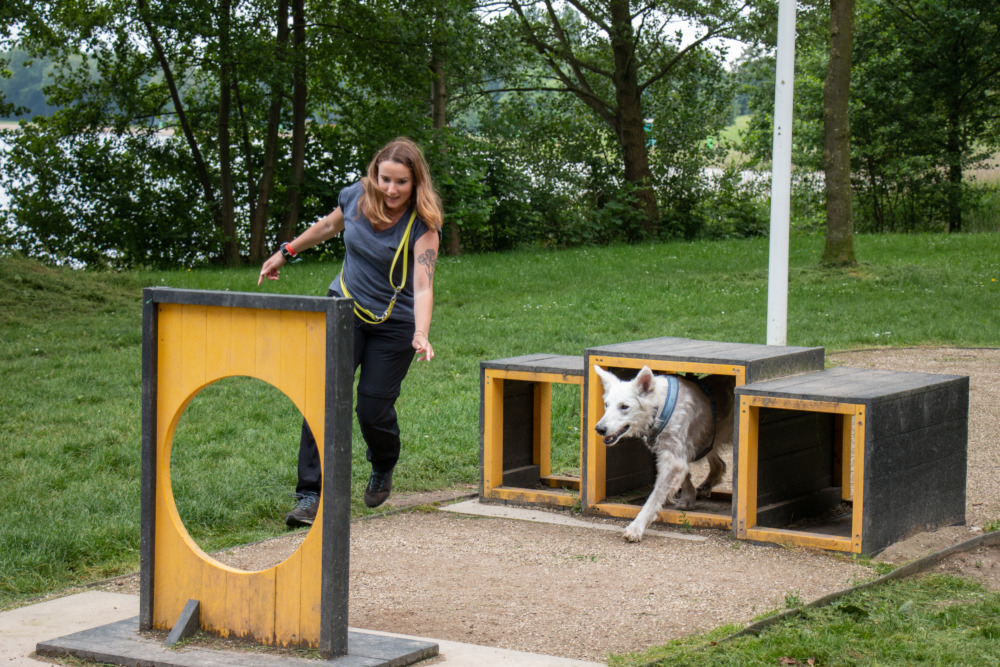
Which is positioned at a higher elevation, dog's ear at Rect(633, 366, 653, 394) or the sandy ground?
dog's ear at Rect(633, 366, 653, 394)

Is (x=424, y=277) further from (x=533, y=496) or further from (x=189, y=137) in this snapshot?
(x=189, y=137)

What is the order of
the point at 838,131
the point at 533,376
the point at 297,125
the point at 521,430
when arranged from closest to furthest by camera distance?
the point at 533,376
the point at 521,430
the point at 838,131
the point at 297,125

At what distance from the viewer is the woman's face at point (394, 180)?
15.5ft

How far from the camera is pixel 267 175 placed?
2189 centimetres

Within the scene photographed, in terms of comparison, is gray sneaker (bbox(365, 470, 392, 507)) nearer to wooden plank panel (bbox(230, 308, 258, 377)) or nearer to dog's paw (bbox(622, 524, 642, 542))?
dog's paw (bbox(622, 524, 642, 542))

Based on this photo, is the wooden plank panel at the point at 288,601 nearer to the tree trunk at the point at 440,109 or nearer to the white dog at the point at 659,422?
the white dog at the point at 659,422

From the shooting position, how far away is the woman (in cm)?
479

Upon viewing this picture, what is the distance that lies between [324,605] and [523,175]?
22.2 m

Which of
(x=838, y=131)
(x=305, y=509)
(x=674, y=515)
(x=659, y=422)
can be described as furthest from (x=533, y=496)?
(x=838, y=131)

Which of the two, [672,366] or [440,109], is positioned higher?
[440,109]

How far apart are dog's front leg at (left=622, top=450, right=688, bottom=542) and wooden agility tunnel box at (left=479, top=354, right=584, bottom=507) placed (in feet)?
2.16

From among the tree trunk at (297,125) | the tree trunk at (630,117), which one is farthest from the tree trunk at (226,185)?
the tree trunk at (630,117)

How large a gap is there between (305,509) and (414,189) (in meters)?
1.65

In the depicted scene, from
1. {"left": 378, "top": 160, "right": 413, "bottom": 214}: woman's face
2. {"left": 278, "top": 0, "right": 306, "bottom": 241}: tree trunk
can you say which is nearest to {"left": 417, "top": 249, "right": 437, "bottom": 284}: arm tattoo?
{"left": 378, "top": 160, "right": 413, "bottom": 214}: woman's face
